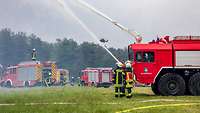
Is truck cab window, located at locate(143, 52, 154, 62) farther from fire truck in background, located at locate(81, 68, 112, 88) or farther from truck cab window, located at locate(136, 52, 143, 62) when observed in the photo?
fire truck in background, located at locate(81, 68, 112, 88)

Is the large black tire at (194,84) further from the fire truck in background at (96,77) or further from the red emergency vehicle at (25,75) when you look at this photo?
the red emergency vehicle at (25,75)

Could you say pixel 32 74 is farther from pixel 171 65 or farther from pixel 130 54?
pixel 171 65

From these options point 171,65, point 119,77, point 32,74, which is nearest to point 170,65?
point 171,65

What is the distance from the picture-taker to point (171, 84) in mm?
24312

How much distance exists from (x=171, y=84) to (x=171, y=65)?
0.99 m

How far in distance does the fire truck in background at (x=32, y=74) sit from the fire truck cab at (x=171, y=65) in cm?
3645

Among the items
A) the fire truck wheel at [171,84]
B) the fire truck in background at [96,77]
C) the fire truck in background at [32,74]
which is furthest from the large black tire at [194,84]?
the fire truck in background at [32,74]

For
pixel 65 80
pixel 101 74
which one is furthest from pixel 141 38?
pixel 65 80

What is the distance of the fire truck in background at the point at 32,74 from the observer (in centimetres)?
6138

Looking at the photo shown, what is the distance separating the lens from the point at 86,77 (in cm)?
5981

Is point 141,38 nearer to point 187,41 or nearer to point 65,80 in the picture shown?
point 187,41

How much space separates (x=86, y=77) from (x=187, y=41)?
35.9 m

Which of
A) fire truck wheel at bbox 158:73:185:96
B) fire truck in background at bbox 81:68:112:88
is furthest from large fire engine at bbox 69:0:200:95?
fire truck in background at bbox 81:68:112:88

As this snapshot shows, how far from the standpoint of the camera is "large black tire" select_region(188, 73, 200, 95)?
23.9 metres
